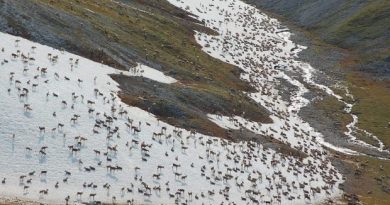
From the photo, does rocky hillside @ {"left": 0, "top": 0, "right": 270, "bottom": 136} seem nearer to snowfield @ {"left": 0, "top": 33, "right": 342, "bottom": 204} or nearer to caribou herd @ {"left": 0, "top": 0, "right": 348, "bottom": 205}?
caribou herd @ {"left": 0, "top": 0, "right": 348, "bottom": 205}

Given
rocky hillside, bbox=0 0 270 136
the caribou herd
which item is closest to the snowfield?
the caribou herd

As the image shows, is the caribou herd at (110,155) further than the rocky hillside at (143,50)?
Answer: No

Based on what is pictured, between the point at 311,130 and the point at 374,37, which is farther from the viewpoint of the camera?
the point at 374,37

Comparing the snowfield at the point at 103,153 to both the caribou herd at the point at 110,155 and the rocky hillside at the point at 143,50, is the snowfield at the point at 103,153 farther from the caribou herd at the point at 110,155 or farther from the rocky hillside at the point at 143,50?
the rocky hillside at the point at 143,50

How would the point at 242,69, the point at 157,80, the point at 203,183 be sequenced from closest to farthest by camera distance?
1. the point at 203,183
2. the point at 157,80
3. the point at 242,69

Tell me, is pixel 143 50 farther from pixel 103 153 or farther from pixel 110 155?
pixel 103 153

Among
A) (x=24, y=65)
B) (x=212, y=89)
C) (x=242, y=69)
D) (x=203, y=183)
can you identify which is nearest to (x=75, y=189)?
(x=203, y=183)

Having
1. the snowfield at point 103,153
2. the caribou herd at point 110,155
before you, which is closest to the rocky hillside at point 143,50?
the caribou herd at point 110,155

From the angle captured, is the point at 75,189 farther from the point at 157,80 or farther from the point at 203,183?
the point at 157,80
